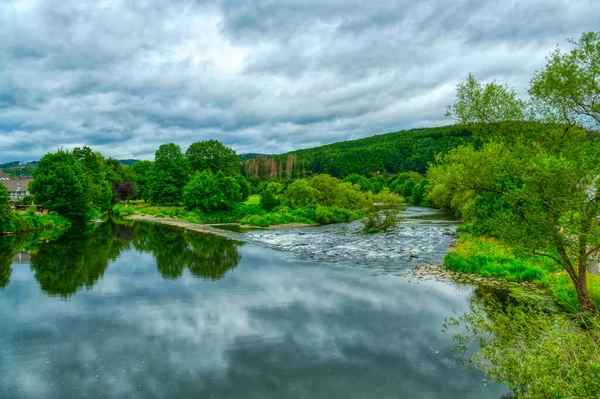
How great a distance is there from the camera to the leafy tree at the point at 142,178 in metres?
76.2

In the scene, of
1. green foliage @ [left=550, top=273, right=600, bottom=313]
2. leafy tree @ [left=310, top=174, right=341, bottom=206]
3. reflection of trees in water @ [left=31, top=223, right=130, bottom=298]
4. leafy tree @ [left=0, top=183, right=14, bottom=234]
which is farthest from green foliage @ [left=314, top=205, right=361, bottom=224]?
green foliage @ [left=550, top=273, right=600, bottom=313]

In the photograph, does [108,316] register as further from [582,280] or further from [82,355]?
[582,280]

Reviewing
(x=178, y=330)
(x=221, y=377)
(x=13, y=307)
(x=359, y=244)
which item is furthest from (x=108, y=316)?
(x=359, y=244)

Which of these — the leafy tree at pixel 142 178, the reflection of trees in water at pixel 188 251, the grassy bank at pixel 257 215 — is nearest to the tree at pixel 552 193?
the reflection of trees in water at pixel 188 251

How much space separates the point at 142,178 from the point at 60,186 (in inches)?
1328

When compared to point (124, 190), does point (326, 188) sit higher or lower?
lower

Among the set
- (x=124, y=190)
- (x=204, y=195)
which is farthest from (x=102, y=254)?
(x=124, y=190)

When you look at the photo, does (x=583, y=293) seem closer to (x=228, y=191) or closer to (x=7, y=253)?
(x=7, y=253)

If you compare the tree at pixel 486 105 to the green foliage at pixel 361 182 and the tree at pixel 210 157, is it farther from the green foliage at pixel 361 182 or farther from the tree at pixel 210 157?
the green foliage at pixel 361 182

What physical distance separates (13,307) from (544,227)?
887 inches

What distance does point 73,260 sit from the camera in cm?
2825

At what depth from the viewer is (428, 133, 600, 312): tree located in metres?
11.4

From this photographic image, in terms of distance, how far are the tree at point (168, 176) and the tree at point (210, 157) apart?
7774 mm

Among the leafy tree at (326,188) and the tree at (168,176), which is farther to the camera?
the tree at (168,176)
